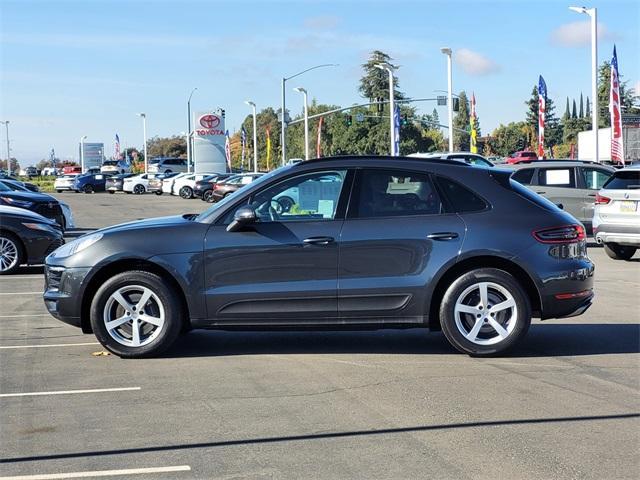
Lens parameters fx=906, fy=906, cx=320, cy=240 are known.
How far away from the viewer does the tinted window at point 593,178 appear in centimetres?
2017

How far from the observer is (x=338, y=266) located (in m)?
7.79

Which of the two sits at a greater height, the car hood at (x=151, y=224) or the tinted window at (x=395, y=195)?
the tinted window at (x=395, y=195)

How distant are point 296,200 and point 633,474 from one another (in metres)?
3.97

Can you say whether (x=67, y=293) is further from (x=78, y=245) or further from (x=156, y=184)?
(x=156, y=184)

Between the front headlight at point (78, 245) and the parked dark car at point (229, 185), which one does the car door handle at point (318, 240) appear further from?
the parked dark car at point (229, 185)

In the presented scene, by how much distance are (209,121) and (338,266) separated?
192 feet

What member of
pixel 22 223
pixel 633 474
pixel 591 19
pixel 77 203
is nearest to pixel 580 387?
pixel 633 474

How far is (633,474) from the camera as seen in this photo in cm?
490

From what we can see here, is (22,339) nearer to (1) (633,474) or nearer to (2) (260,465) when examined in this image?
(2) (260,465)

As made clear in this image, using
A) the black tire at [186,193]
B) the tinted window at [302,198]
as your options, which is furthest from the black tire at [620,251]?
the black tire at [186,193]

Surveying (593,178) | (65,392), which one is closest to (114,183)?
(593,178)

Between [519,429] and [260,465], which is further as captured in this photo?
[519,429]

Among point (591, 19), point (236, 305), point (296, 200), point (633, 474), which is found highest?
point (591, 19)

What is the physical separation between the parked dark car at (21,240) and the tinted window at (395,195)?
883 centimetres
